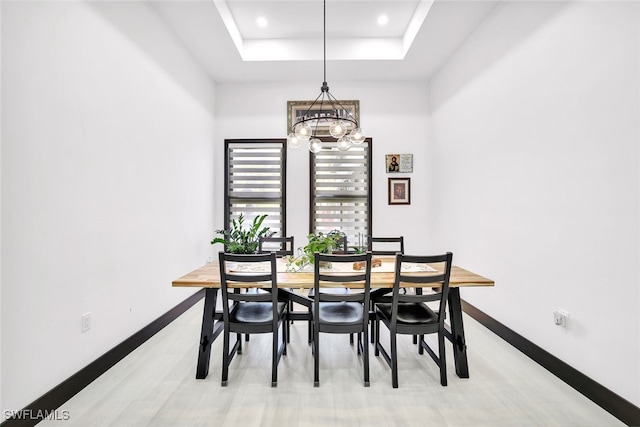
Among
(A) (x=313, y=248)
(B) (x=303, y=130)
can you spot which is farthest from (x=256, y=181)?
(A) (x=313, y=248)

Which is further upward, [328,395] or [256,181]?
[256,181]

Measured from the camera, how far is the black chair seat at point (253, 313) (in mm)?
2141

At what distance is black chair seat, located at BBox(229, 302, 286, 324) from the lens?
7.02ft

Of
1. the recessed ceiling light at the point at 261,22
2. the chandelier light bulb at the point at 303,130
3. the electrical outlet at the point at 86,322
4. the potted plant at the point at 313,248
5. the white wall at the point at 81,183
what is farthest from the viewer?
the recessed ceiling light at the point at 261,22

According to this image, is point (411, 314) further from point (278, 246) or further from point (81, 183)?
point (278, 246)

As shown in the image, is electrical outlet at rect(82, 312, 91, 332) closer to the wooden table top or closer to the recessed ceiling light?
the wooden table top

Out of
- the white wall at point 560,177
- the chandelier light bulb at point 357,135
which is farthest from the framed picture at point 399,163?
the chandelier light bulb at point 357,135

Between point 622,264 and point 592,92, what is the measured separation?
3.65 ft

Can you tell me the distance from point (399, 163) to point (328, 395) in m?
3.42

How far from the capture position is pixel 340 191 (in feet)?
15.0

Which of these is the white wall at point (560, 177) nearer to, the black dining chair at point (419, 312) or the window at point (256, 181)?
the black dining chair at point (419, 312)

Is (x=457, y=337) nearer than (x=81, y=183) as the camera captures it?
No

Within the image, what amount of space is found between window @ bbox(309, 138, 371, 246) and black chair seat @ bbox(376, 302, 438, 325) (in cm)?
224

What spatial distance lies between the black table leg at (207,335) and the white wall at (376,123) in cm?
247
